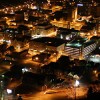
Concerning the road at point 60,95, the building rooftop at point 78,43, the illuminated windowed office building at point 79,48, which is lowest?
the road at point 60,95

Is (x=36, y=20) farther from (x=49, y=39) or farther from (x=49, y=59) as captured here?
(x=49, y=59)

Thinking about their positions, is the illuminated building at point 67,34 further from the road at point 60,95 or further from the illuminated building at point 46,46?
the road at point 60,95

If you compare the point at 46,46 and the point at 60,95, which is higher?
the point at 46,46

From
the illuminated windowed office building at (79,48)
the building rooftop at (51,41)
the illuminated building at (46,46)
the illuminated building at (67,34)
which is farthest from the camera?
the illuminated building at (67,34)

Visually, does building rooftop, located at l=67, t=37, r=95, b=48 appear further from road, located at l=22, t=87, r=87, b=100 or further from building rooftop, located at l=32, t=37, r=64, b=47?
road, located at l=22, t=87, r=87, b=100

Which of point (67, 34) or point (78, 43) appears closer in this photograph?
point (78, 43)

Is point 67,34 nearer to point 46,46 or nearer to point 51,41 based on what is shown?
point 51,41

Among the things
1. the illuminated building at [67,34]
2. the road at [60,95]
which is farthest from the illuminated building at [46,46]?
the road at [60,95]

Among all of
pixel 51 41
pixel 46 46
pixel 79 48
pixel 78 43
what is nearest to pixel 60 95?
pixel 79 48

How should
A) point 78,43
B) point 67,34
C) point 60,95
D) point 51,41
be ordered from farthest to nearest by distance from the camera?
1. point 67,34
2. point 51,41
3. point 78,43
4. point 60,95
